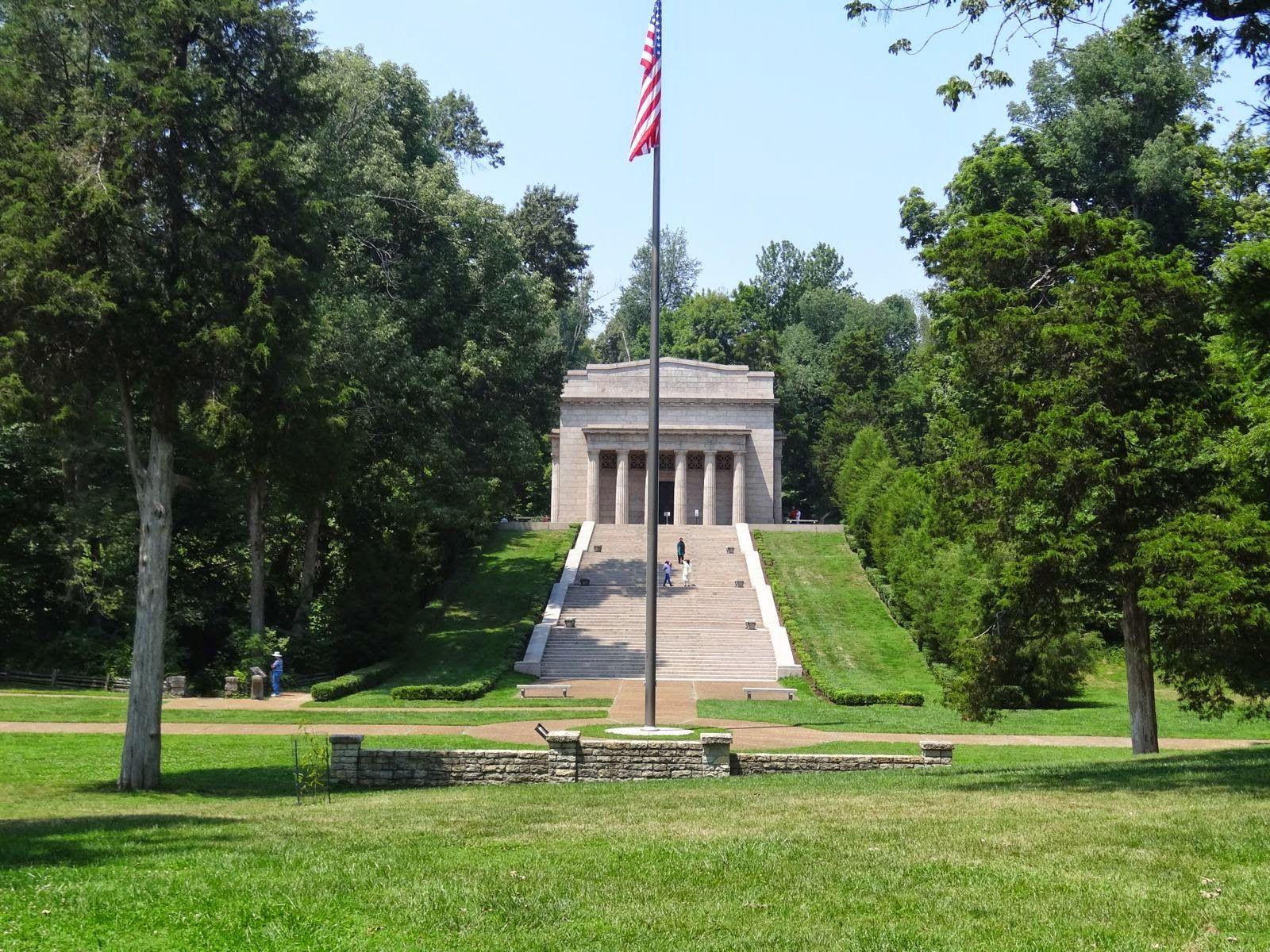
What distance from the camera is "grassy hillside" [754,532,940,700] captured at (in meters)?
34.5

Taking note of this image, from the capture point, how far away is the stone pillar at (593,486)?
59750 millimetres

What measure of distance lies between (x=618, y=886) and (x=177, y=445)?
2766cm

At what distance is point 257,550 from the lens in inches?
1330

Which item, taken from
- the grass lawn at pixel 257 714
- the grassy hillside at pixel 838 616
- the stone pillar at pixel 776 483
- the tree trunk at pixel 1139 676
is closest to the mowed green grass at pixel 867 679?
the grassy hillside at pixel 838 616

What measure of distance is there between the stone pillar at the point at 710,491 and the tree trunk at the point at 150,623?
1723 inches

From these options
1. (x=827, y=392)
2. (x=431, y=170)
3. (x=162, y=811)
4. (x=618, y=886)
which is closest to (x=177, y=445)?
(x=431, y=170)

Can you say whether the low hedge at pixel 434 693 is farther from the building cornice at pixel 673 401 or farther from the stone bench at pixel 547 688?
the building cornice at pixel 673 401

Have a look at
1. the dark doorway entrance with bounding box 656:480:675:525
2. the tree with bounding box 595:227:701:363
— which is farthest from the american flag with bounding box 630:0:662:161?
the tree with bounding box 595:227:701:363

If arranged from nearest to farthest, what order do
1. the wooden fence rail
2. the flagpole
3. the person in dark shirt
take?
1. the flagpole
2. the person in dark shirt
3. the wooden fence rail

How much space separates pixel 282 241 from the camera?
1819cm

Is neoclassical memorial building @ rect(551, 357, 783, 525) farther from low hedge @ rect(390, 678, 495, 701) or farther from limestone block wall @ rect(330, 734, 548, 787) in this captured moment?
limestone block wall @ rect(330, 734, 548, 787)

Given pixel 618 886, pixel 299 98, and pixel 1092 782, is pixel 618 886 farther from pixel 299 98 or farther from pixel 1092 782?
pixel 299 98

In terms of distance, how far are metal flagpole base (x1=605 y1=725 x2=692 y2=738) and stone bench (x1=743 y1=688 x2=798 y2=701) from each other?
33.8 ft

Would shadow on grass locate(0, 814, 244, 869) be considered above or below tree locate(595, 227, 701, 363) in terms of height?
below
